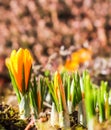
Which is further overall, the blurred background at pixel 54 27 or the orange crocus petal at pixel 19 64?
the blurred background at pixel 54 27

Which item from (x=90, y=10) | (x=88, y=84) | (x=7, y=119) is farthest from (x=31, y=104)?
Answer: (x=90, y=10)

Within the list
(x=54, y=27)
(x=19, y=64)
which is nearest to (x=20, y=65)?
(x=19, y=64)

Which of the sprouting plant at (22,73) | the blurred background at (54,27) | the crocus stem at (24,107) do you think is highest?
the blurred background at (54,27)

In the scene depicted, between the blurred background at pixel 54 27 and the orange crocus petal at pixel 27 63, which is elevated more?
the blurred background at pixel 54 27

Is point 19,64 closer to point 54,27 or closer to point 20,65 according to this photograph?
A: point 20,65

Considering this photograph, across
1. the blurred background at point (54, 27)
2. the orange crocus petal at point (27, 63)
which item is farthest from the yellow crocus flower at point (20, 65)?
the blurred background at point (54, 27)

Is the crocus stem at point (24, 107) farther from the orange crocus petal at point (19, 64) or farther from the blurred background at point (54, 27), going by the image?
the blurred background at point (54, 27)

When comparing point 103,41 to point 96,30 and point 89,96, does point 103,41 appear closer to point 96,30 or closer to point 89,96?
point 96,30
